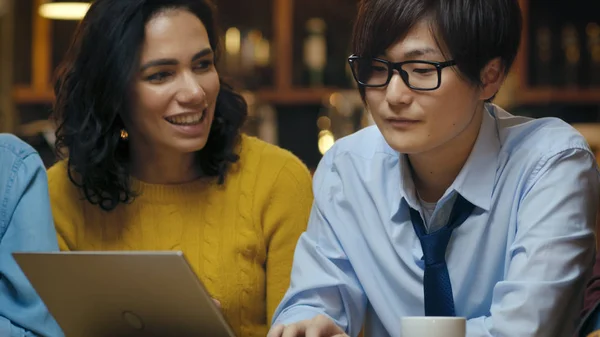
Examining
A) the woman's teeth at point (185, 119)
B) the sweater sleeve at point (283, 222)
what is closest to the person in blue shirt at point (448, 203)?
the sweater sleeve at point (283, 222)

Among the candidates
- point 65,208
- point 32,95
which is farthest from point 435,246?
point 32,95

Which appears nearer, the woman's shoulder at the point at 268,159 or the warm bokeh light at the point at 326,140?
the woman's shoulder at the point at 268,159

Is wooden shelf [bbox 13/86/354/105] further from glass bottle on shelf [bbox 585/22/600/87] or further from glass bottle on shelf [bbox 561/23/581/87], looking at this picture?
glass bottle on shelf [bbox 585/22/600/87]

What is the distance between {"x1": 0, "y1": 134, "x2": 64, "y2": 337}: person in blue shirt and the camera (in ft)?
6.00

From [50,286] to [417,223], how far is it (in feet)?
2.11

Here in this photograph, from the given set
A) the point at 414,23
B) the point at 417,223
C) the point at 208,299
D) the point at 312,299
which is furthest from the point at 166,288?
the point at 414,23

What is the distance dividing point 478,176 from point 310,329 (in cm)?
42

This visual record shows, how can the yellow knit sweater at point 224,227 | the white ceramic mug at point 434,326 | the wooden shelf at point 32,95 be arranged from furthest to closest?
1. the wooden shelf at point 32,95
2. the yellow knit sweater at point 224,227
3. the white ceramic mug at point 434,326

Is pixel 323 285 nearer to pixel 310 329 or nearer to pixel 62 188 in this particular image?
pixel 310 329

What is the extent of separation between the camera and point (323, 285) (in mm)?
1747

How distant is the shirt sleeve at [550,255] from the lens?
1.49 meters

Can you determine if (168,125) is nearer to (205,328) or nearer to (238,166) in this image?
(238,166)

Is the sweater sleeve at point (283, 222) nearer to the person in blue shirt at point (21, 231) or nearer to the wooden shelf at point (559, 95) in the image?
the person in blue shirt at point (21, 231)

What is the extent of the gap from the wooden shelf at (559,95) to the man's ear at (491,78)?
3.70 meters
